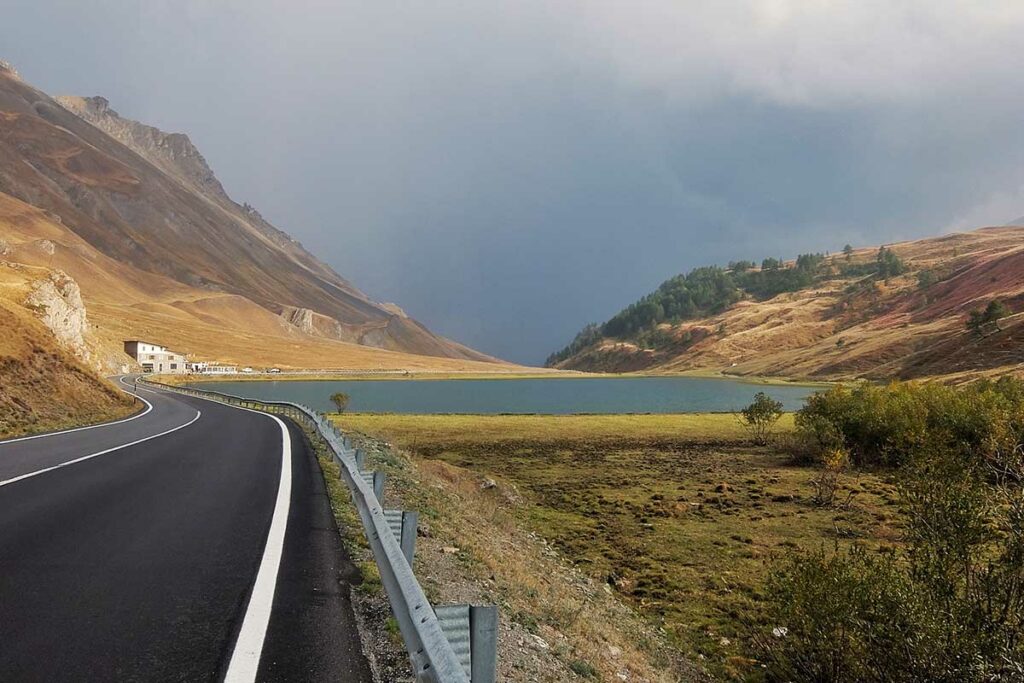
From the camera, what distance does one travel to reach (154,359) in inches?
5413

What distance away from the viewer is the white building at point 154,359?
132m

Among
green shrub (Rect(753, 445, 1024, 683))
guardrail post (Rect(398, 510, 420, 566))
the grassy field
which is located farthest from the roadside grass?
guardrail post (Rect(398, 510, 420, 566))

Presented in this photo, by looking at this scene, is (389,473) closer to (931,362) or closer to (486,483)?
(486,483)

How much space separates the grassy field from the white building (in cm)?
10976

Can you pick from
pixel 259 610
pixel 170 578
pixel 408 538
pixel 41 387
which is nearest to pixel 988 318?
pixel 408 538

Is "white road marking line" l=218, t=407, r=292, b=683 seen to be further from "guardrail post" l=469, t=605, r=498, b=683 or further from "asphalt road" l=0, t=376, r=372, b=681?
"guardrail post" l=469, t=605, r=498, b=683

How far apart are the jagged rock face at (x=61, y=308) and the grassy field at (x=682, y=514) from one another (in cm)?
4273

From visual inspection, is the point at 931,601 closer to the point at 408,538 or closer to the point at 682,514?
the point at 408,538

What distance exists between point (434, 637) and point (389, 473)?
581 inches

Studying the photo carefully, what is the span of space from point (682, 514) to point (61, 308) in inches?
3093

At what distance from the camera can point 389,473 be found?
18719 mm

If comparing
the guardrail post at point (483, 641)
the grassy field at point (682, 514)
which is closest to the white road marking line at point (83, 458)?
the guardrail post at point (483, 641)

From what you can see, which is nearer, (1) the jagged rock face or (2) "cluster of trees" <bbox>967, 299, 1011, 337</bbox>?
(1) the jagged rock face

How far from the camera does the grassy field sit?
14836 millimetres
